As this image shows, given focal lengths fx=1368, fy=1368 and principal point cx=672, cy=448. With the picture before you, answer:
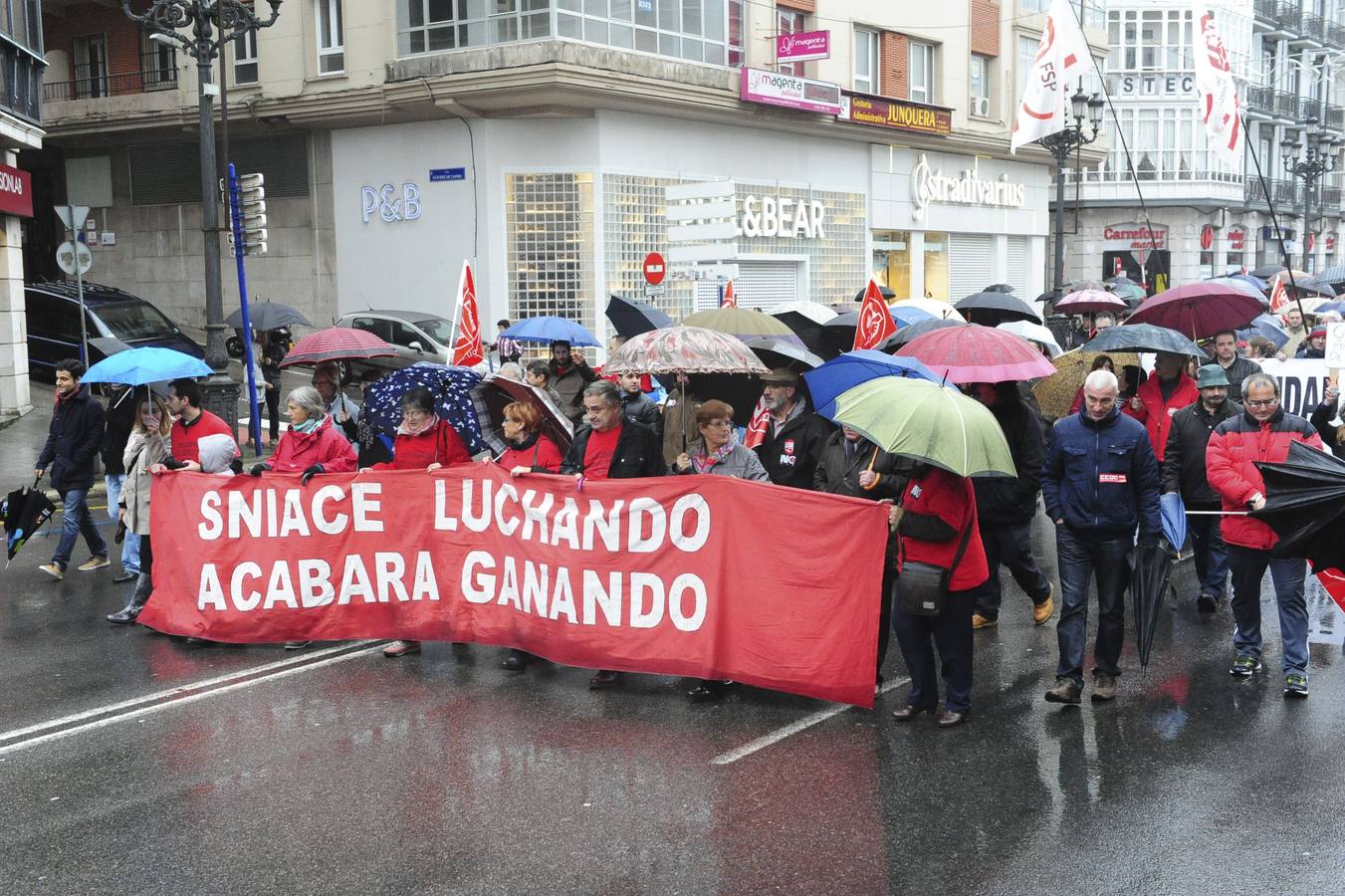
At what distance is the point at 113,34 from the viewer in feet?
100

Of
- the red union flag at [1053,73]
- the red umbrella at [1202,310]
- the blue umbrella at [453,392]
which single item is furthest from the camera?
the red union flag at [1053,73]

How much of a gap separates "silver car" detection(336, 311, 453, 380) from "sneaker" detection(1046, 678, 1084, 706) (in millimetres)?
16805

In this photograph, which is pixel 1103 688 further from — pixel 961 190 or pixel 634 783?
pixel 961 190

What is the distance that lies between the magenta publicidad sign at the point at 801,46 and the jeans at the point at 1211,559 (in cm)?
2049

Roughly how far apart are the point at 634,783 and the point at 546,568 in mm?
1983

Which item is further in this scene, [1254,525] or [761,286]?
[761,286]

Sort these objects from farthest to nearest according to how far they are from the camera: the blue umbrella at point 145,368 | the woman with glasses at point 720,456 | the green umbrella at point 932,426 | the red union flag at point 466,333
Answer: the red union flag at point 466,333 < the blue umbrella at point 145,368 < the woman with glasses at point 720,456 < the green umbrella at point 932,426

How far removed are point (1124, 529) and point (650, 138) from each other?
2074cm

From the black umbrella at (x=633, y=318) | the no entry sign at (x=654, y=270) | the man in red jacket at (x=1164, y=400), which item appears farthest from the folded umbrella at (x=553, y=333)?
the no entry sign at (x=654, y=270)

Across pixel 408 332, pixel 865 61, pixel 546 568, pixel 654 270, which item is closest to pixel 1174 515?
pixel 546 568

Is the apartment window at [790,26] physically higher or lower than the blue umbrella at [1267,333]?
higher

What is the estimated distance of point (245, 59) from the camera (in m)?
28.3

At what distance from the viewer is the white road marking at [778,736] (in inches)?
263

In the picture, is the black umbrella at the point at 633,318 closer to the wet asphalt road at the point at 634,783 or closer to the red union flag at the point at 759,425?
the red union flag at the point at 759,425
